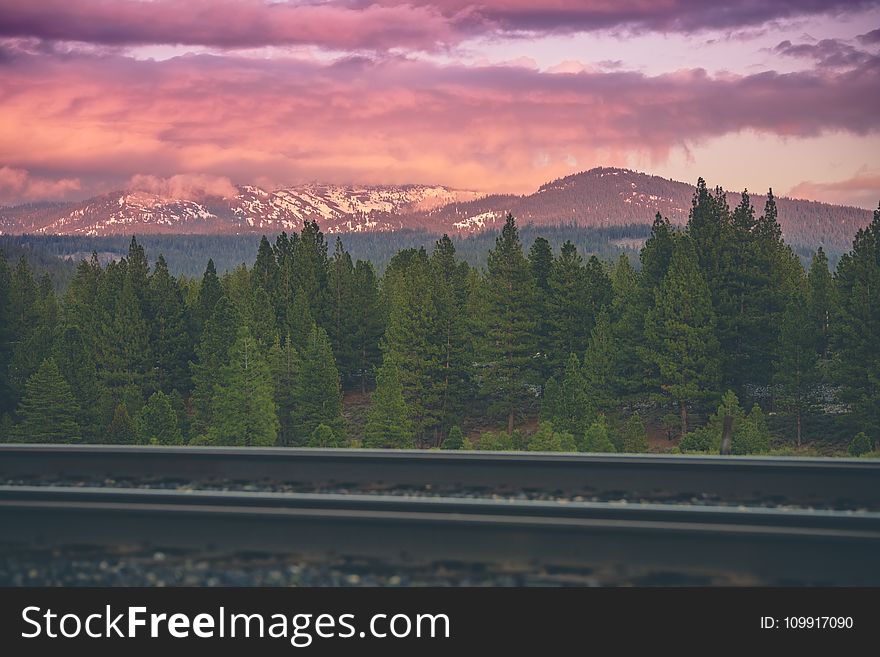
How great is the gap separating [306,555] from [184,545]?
999 mm

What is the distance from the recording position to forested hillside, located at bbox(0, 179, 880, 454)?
45.6m

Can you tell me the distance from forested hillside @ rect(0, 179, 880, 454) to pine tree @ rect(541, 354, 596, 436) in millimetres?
115

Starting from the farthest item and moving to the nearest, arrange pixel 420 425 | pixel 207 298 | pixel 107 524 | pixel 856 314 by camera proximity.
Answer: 1. pixel 207 298
2. pixel 420 425
3. pixel 856 314
4. pixel 107 524

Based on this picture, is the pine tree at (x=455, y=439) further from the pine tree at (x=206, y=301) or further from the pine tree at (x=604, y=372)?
the pine tree at (x=206, y=301)

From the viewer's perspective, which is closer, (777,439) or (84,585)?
(84,585)

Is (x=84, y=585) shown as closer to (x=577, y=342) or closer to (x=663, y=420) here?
(x=663, y=420)

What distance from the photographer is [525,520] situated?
257 inches

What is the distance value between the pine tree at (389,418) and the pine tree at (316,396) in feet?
12.4

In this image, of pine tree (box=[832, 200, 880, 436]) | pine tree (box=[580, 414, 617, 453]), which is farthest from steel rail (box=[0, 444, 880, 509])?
pine tree (box=[832, 200, 880, 436])

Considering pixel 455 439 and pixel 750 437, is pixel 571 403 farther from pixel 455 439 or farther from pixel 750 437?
pixel 750 437

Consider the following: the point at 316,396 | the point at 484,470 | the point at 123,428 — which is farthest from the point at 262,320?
the point at 484,470

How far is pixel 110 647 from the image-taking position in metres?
5.27

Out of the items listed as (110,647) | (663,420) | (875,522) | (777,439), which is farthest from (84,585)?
(777,439)

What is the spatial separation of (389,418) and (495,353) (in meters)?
9.70
